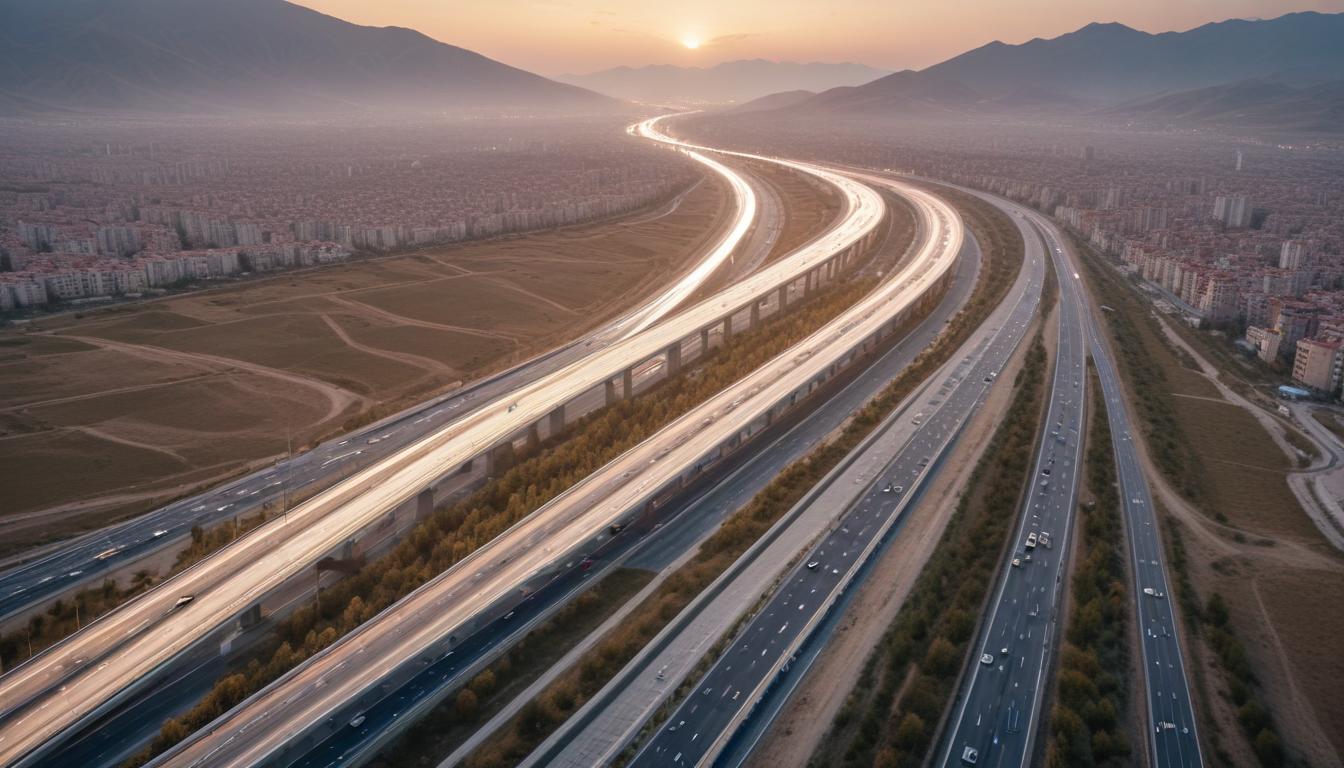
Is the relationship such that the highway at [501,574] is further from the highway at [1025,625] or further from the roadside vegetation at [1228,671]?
the roadside vegetation at [1228,671]

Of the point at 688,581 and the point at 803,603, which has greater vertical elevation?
the point at 688,581

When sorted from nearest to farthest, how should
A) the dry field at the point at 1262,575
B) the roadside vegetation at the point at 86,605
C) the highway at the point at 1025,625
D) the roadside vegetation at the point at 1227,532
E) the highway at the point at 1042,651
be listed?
the highway at the point at 1042,651
the highway at the point at 1025,625
the dry field at the point at 1262,575
the roadside vegetation at the point at 1227,532
the roadside vegetation at the point at 86,605

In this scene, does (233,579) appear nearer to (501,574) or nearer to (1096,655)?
(501,574)

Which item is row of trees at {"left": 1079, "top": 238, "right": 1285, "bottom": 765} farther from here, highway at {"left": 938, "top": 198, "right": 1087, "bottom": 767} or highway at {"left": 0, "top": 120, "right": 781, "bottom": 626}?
highway at {"left": 0, "top": 120, "right": 781, "bottom": 626}

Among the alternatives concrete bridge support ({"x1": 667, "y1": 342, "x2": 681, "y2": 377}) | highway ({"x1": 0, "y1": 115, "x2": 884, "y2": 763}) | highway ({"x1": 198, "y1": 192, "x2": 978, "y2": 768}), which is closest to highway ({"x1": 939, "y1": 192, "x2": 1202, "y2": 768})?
highway ({"x1": 198, "y1": 192, "x2": 978, "y2": 768})

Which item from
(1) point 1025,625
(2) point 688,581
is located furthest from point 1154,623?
(2) point 688,581

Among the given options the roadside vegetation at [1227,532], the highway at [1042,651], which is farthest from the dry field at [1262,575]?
the highway at [1042,651]
